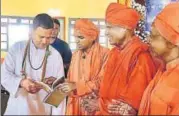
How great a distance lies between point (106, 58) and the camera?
1811 millimetres

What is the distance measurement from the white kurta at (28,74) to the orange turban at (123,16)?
30cm

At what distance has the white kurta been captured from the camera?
1.85 metres

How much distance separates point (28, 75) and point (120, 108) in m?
0.43

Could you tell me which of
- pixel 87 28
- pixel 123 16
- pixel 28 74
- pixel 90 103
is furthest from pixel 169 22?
pixel 28 74

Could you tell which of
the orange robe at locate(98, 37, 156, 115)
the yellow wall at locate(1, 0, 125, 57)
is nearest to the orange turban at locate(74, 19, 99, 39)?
the yellow wall at locate(1, 0, 125, 57)

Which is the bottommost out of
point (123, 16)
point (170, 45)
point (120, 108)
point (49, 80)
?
point (120, 108)

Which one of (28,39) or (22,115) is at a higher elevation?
(28,39)

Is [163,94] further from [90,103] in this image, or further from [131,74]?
[90,103]

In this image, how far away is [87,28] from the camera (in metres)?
1.82

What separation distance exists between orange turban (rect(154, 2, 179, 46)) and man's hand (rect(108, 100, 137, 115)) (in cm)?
33

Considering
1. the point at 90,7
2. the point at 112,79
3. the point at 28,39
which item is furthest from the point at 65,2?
the point at 112,79

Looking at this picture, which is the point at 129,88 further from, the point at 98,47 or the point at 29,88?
the point at 29,88

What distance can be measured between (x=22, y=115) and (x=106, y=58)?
1.49 ft

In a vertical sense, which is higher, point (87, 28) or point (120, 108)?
point (87, 28)
